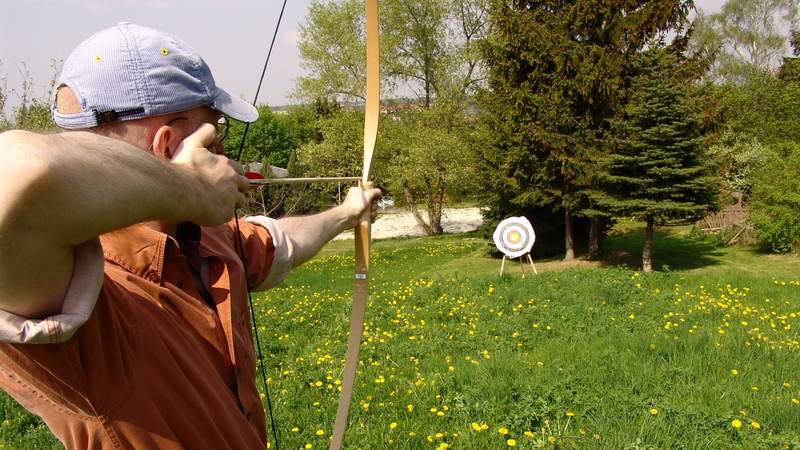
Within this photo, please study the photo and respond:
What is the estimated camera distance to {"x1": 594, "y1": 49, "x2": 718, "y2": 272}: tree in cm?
866

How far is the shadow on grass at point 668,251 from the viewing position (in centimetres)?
1028

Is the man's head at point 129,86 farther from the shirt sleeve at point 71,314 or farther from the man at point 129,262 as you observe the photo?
the shirt sleeve at point 71,314

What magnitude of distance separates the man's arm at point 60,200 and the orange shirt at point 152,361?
114mm

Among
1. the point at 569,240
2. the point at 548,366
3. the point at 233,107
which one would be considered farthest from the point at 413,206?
the point at 233,107

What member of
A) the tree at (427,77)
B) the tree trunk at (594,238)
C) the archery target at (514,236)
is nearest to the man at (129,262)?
the archery target at (514,236)

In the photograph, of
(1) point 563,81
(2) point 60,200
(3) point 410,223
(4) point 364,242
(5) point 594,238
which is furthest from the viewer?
(3) point 410,223

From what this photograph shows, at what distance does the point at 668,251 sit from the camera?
11.4 metres

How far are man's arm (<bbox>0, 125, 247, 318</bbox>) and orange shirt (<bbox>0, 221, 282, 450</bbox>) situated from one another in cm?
11

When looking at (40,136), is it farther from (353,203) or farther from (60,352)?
(353,203)

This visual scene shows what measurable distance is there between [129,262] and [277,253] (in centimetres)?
58

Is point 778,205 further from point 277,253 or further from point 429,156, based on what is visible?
point 277,253

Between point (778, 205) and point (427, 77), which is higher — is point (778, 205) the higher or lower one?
the lower one

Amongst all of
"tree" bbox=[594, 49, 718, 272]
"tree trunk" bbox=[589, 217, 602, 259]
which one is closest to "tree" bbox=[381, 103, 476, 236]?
"tree trunk" bbox=[589, 217, 602, 259]

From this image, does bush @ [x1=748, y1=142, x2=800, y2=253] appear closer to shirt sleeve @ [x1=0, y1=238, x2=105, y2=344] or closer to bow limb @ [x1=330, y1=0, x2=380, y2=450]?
bow limb @ [x1=330, y1=0, x2=380, y2=450]
